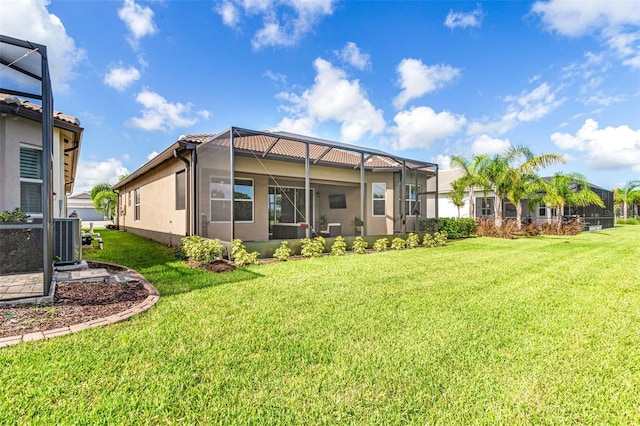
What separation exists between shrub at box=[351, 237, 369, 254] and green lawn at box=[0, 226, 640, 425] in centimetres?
500

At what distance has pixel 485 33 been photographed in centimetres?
1251

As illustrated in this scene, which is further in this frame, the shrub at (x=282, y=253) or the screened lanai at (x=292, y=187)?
the screened lanai at (x=292, y=187)

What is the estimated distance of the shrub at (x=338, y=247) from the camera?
9632 mm

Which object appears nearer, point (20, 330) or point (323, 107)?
point (20, 330)

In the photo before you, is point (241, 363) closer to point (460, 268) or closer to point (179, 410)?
point (179, 410)

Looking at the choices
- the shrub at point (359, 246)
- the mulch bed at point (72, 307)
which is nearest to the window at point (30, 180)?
the mulch bed at point (72, 307)

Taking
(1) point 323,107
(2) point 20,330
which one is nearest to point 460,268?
(2) point 20,330

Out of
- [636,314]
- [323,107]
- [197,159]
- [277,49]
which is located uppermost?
[277,49]

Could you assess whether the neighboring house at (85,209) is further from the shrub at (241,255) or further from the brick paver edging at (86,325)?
the brick paver edging at (86,325)

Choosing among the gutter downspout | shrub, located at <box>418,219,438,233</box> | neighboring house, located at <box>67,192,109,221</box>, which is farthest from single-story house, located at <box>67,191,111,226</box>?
shrub, located at <box>418,219,438,233</box>

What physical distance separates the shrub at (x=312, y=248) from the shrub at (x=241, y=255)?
1.61m

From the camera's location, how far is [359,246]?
10.3 metres

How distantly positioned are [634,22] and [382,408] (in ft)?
51.8

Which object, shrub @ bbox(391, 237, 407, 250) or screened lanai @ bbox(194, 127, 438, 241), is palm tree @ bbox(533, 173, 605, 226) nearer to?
Answer: screened lanai @ bbox(194, 127, 438, 241)
